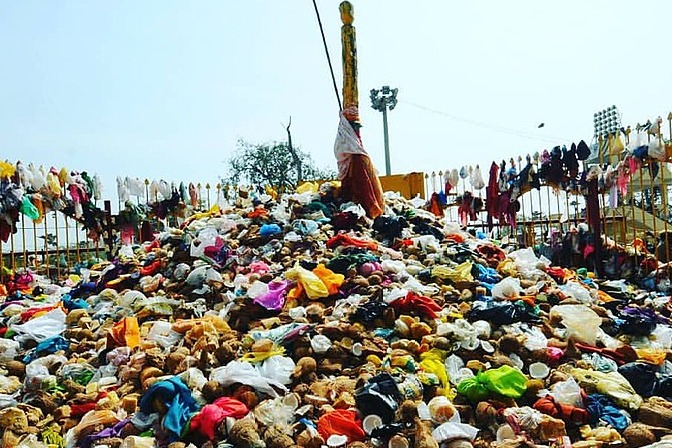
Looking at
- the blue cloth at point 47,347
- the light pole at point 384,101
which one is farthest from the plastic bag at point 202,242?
the light pole at point 384,101

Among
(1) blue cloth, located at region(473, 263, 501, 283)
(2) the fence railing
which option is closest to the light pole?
(2) the fence railing

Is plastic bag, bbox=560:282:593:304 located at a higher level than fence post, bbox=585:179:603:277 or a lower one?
lower

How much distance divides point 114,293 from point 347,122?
3455 mm

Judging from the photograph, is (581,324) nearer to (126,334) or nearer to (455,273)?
(455,273)

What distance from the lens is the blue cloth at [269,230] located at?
23.0 feet

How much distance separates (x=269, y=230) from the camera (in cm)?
703

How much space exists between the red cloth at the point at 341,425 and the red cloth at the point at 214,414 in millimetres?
463

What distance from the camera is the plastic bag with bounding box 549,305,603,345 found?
4621 millimetres

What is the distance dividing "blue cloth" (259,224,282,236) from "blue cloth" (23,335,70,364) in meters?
2.48

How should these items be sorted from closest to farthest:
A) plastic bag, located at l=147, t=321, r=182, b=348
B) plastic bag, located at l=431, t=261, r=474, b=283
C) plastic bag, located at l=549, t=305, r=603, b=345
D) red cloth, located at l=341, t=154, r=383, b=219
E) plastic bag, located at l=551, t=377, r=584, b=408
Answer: plastic bag, located at l=551, t=377, r=584, b=408 → plastic bag, located at l=549, t=305, r=603, b=345 → plastic bag, located at l=147, t=321, r=182, b=348 → plastic bag, located at l=431, t=261, r=474, b=283 → red cloth, located at l=341, t=154, r=383, b=219

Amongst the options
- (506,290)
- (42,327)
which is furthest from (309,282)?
(42,327)

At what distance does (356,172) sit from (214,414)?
15.3 feet

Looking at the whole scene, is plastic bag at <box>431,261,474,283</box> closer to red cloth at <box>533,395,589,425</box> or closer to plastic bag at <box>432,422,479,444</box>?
red cloth at <box>533,395,589,425</box>

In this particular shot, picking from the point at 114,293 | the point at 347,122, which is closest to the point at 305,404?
the point at 114,293
